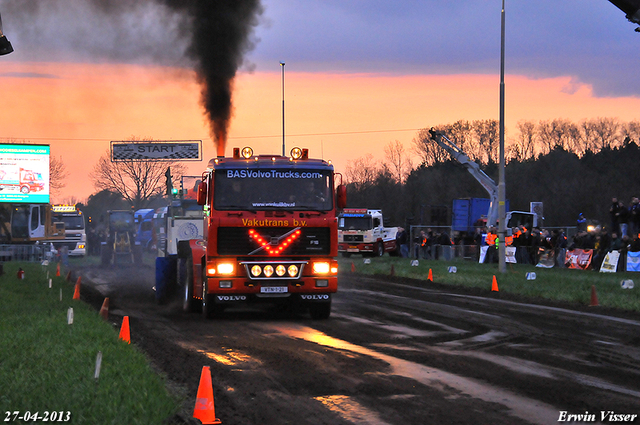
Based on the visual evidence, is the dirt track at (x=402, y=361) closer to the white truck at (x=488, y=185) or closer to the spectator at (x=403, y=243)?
the white truck at (x=488, y=185)

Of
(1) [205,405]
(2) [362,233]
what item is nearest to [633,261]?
(1) [205,405]

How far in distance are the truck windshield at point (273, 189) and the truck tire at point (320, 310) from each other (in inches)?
79.5

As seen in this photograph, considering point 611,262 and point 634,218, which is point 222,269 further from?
point 634,218

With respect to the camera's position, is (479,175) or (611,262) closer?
(611,262)

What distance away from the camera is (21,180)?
35688 millimetres

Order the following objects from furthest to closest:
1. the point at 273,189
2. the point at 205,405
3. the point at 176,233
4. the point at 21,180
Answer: the point at 21,180
the point at 176,233
the point at 273,189
the point at 205,405

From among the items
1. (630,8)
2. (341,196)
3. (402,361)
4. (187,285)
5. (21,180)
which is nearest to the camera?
(402,361)

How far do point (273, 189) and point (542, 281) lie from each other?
1128 cm

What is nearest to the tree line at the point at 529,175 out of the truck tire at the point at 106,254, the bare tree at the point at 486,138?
the bare tree at the point at 486,138

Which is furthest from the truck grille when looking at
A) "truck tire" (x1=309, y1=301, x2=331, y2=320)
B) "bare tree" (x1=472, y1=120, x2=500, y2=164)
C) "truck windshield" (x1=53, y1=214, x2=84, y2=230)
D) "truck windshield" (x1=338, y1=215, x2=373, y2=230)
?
"bare tree" (x1=472, y1=120, x2=500, y2=164)

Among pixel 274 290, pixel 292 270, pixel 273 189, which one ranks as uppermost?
pixel 273 189

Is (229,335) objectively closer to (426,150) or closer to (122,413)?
(122,413)

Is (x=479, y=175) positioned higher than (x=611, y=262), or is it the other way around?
(x=479, y=175)

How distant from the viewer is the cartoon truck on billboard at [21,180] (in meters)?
35.2
